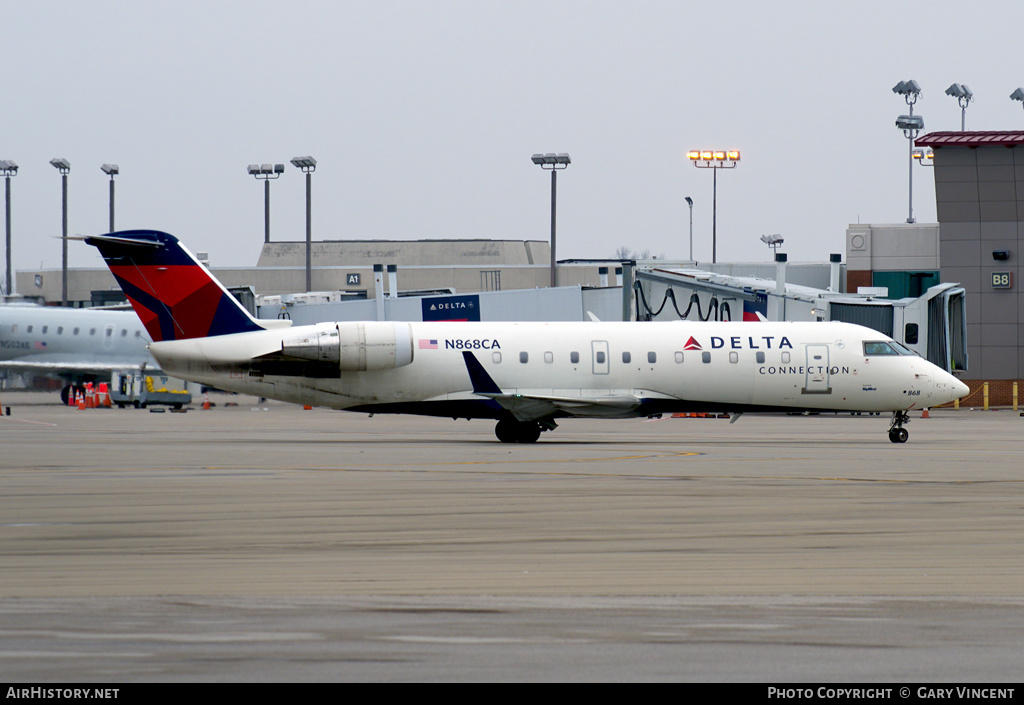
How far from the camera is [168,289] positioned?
100 feet

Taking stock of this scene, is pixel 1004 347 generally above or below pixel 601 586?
above

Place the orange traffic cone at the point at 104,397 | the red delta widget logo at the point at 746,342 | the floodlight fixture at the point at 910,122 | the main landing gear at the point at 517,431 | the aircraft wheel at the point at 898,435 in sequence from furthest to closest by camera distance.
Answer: the floodlight fixture at the point at 910,122
the orange traffic cone at the point at 104,397
the red delta widget logo at the point at 746,342
the main landing gear at the point at 517,431
the aircraft wheel at the point at 898,435

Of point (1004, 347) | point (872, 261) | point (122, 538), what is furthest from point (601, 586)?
point (872, 261)

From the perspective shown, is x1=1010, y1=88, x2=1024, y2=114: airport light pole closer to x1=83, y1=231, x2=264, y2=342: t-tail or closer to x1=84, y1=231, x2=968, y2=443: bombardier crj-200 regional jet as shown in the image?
x1=84, y1=231, x2=968, y2=443: bombardier crj-200 regional jet

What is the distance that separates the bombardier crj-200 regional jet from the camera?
2995cm

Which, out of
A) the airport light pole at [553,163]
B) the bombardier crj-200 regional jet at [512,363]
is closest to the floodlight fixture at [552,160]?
the airport light pole at [553,163]

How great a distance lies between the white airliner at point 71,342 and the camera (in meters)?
54.0

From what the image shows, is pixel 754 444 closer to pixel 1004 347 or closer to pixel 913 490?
pixel 913 490

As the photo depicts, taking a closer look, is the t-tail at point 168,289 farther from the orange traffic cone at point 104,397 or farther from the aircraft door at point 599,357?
the orange traffic cone at point 104,397

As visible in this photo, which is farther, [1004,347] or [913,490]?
[1004,347]

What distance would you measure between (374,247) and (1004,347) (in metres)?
69.1

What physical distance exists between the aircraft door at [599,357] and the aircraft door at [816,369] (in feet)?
15.8

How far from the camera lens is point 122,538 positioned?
12477mm

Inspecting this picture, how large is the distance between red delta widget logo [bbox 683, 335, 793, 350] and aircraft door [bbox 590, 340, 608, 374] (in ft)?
6.25
